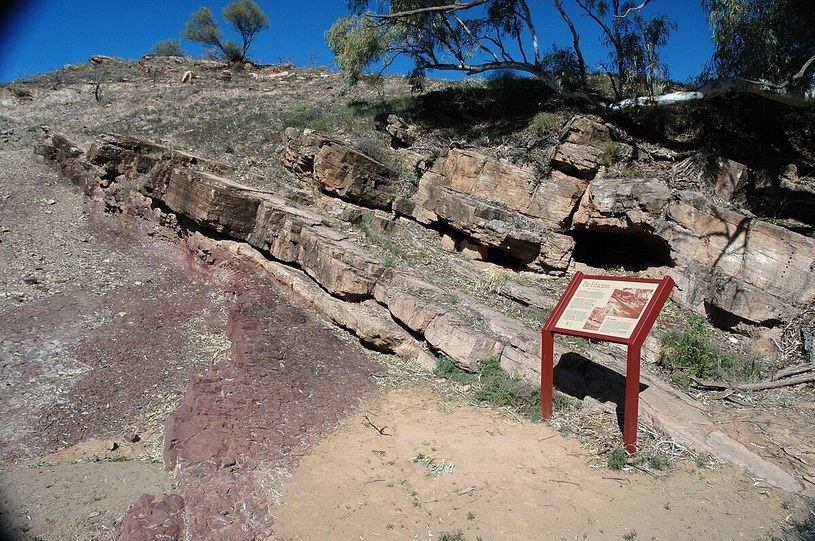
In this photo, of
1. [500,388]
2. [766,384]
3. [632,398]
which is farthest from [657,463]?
[766,384]

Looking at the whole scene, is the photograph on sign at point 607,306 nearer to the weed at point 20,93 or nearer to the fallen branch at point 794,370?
the fallen branch at point 794,370

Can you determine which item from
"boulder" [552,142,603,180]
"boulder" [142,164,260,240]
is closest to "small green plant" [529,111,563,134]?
"boulder" [552,142,603,180]

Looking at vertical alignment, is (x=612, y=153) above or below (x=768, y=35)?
below

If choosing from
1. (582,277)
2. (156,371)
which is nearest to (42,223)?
(156,371)

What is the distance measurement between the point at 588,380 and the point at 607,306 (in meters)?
1.73

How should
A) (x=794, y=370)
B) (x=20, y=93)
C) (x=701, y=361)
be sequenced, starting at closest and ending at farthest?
(x=794, y=370)
(x=701, y=361)
(x=20, y=93)

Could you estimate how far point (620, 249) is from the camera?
12.1 m

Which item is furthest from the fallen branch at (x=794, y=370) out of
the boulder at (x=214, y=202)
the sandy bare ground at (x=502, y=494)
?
the boulder at (x=214, y=202)

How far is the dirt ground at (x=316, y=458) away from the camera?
4.70m

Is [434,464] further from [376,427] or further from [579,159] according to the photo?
[579,159]

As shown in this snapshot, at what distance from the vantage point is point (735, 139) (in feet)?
37.6

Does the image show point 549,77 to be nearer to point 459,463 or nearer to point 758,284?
point 758,284

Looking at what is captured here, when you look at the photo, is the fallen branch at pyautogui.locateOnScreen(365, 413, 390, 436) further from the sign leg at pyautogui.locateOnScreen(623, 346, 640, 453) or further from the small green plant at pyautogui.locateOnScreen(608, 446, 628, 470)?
the sign leg at pyautogui.locateOnScreen(623, 346, 640, 453)

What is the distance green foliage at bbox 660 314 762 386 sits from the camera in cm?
752
